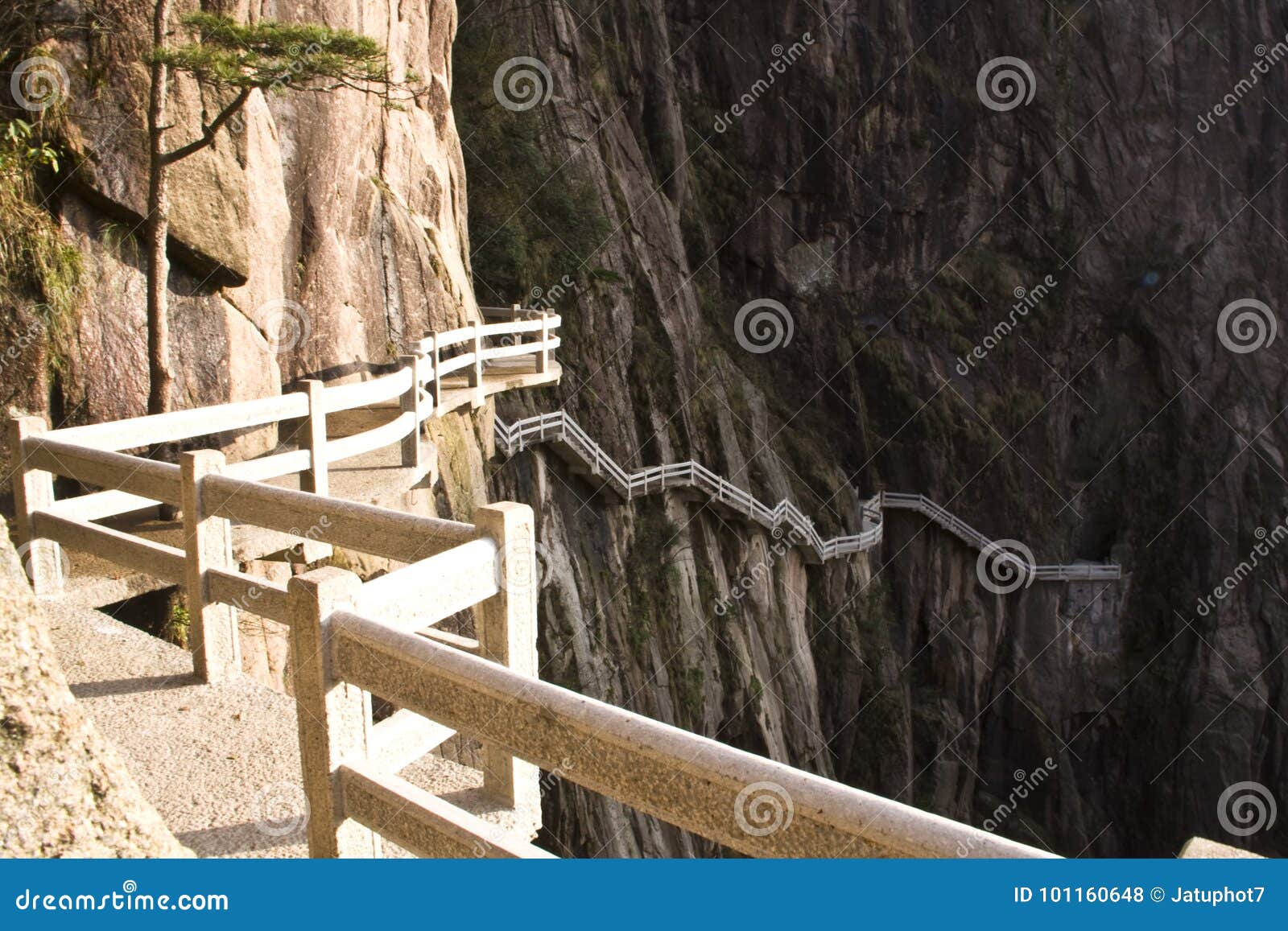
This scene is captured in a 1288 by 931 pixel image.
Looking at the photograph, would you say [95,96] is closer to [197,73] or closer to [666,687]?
[197,73]

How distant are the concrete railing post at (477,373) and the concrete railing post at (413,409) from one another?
3269 millimetres

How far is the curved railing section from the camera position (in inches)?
674

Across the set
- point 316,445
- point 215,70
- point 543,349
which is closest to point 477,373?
point 543,349

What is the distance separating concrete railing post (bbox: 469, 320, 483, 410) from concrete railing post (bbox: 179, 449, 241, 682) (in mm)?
8224

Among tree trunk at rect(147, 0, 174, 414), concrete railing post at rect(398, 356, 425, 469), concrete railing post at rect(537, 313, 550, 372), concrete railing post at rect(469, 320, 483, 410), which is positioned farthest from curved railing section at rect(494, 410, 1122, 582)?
tree trunk at rect(147, 0, 174, 414)

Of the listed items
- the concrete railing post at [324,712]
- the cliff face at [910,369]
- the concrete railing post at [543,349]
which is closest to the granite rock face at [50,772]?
the concrete railing post at [324,712]

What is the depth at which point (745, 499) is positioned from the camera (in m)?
23.1

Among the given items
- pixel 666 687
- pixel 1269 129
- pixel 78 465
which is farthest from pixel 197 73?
pixel 1269 129

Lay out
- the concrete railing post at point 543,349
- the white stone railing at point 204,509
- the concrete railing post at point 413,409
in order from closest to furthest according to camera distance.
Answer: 1. the white stone railing at point 204,509
2. the concrete railing post at point 413,409
3. the concrete railing post at point 543,349

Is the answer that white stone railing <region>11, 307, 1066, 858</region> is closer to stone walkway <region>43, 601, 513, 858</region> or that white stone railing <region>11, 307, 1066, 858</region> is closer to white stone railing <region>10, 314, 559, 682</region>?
white stone railing <region>10, 314, 559, 682</region>

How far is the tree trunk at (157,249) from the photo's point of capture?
27.4 feet

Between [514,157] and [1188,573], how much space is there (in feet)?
86.5

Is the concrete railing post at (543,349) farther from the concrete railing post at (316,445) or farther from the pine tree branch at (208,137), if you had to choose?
the concrete railing post at (316,445)

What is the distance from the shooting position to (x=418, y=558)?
3576 mm
